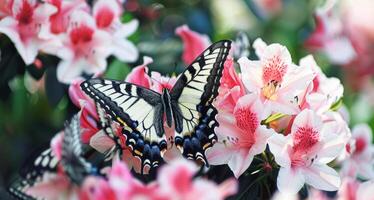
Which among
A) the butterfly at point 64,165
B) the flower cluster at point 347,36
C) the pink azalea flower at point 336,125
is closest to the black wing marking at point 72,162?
the butterfly at point 64,165

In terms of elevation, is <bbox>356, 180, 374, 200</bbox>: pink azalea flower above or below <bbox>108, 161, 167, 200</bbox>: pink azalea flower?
below

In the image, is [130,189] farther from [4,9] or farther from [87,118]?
[4,9]

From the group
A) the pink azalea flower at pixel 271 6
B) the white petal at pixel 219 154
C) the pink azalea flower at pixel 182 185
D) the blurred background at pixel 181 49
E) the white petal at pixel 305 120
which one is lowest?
the pink azalea flower at pixel 271 6

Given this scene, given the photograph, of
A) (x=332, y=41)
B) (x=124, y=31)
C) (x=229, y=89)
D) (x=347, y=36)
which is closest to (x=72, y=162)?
(x=229, y=89)

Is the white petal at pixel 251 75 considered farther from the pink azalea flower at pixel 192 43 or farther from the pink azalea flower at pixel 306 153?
the pink azalea flower at pixel 192 43

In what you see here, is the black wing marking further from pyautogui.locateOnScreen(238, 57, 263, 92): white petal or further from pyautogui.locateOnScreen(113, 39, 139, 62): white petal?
pyautogui.locateOnScreen(113, 39, 139, 62): white petal

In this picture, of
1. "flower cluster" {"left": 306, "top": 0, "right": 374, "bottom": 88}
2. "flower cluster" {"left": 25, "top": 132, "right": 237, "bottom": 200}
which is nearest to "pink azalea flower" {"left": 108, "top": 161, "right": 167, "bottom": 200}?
"flower cluster" {"left": 25, "top": 132, "right": 237, "bottom": 200}

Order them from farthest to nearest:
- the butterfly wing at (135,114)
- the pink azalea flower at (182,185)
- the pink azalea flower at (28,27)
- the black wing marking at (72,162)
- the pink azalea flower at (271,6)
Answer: the pink azalea flower at (271,6)
the pink azalea flower at (28,27)
the butterfly wing at (135,114)
the black wing marking at (72,162)
the pink azalea flower at (182,185)

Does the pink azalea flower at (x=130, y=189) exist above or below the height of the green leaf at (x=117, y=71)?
above
